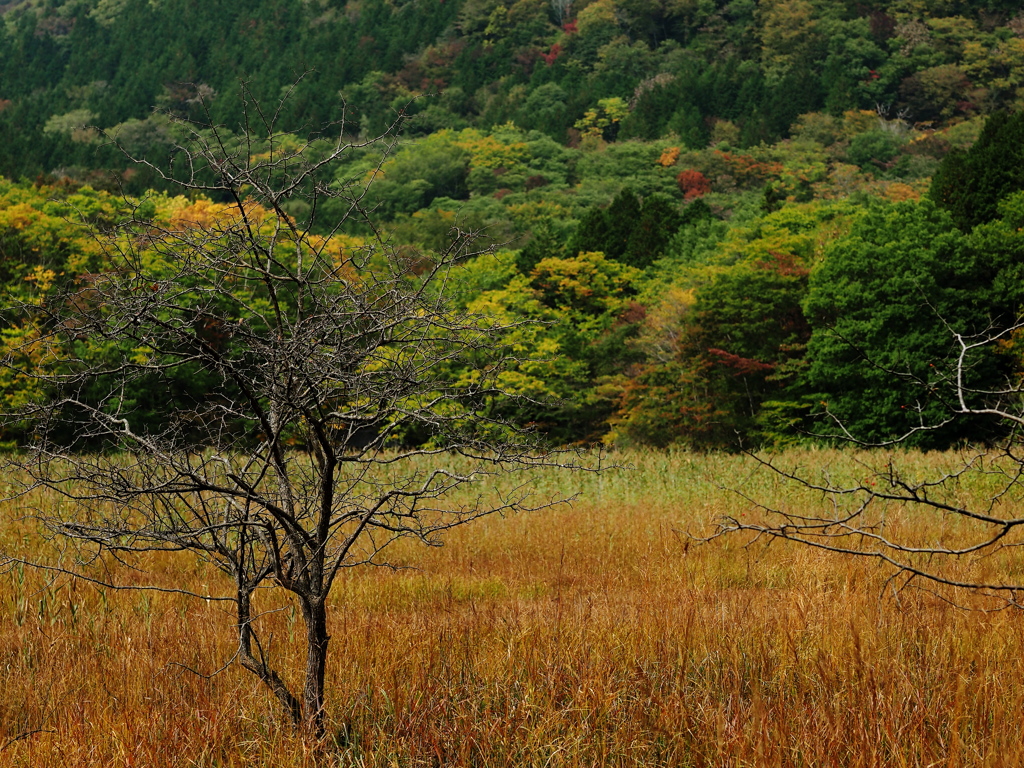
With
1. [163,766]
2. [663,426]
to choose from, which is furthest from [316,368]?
[663,426]

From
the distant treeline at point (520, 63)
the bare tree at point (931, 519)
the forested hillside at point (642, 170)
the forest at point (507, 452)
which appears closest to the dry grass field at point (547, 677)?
the forest at point (507, 452)

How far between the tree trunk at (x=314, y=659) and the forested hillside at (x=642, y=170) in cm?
124

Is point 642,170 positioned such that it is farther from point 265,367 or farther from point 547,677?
point 265,367

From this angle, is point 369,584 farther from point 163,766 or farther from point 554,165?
point 554,165

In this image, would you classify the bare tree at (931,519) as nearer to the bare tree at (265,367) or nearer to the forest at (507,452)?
the forest at (507,452)

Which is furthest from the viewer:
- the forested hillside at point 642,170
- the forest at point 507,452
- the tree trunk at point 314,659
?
the forested hillside at point 642,170

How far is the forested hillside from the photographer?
2116cm

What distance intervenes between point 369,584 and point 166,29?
110 meters

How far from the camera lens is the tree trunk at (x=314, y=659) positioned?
3264mm

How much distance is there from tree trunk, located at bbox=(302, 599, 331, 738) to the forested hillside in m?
1.24

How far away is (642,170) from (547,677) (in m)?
61.5

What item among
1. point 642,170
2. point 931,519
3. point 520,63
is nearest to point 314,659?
point 931,519

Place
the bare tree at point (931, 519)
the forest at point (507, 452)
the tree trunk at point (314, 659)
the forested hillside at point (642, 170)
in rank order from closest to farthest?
1. the forest at point (507, 452)
2. the tree trunk at point (314, 659)
3. the bare tree at point (931, 519)
4. the forested hillside at point (642, 170)

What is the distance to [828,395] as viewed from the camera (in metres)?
21.3
